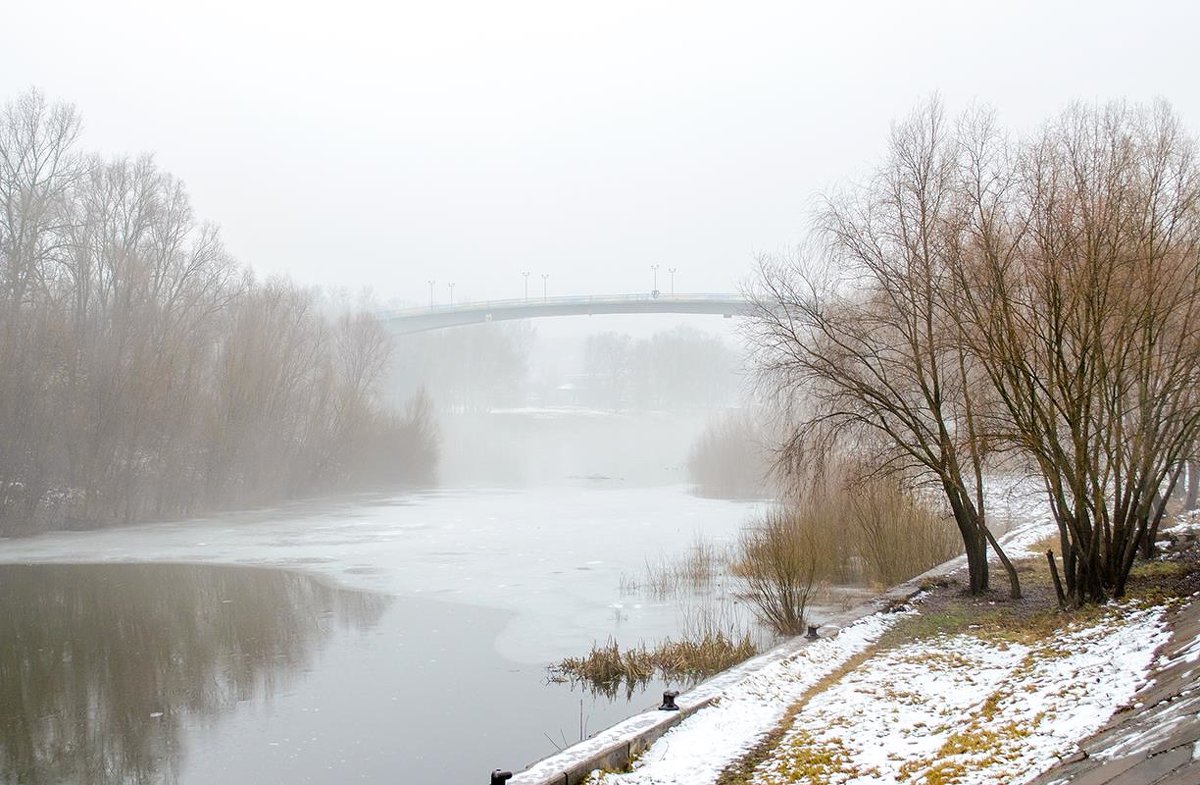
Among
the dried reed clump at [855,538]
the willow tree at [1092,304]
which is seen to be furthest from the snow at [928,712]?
the dried reed clump at [855,538]

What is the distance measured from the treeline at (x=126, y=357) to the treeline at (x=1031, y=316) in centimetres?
2389

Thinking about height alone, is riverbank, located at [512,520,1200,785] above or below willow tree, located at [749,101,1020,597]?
below

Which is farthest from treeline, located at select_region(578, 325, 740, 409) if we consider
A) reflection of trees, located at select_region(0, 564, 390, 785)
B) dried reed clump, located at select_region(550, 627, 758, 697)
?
dried reed clump, located at select_region(550, 627, 758, 697)

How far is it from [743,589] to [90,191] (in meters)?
26.0

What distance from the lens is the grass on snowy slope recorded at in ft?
20.4

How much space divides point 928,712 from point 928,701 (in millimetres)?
384

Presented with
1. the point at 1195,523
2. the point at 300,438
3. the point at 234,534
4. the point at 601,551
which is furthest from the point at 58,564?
the point at 1195,523

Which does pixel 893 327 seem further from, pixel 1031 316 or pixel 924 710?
pixel 924 710

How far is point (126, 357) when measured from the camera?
104ft

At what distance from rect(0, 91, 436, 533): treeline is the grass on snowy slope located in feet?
88.2

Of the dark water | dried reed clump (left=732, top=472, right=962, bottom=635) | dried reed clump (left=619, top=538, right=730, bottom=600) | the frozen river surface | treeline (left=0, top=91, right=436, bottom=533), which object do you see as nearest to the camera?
the dark water

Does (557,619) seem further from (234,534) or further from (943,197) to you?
(234,534)

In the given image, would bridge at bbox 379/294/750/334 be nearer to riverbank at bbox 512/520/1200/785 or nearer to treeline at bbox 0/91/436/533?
treeline at bbox 0/91/436/533

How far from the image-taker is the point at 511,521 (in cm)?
3008
